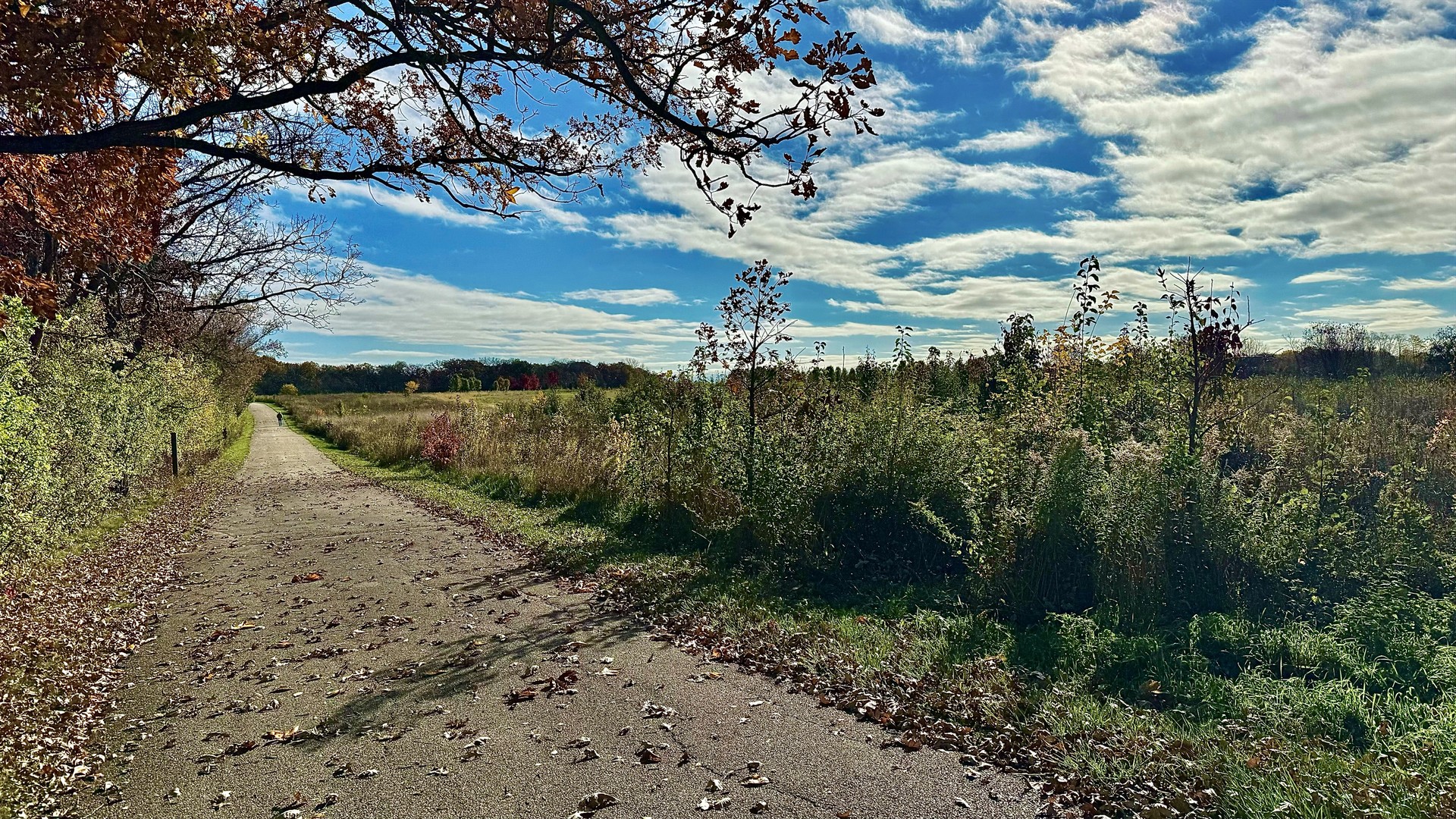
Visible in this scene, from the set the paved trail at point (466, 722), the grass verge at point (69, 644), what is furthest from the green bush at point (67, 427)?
the paved trail at point (466, 722)

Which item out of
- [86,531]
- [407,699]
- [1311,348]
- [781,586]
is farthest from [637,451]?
[1311,348]

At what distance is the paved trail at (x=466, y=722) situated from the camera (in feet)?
13.2

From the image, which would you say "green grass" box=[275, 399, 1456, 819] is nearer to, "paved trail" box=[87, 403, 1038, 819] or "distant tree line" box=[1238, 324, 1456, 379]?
"paved trail" box=[87, 403, 1038, 819]

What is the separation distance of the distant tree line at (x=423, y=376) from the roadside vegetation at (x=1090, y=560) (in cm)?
3571

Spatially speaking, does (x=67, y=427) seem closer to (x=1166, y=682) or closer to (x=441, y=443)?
(x=441, y=443)

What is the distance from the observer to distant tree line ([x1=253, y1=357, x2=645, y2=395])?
198 feet

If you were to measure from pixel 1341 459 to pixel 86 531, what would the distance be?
17283mm

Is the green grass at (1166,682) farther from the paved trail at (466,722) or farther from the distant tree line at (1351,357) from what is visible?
the distant tree line at (1351,357)

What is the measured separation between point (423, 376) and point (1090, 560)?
3575 inches

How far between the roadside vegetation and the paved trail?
22.6 inches

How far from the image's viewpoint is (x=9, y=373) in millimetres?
7859

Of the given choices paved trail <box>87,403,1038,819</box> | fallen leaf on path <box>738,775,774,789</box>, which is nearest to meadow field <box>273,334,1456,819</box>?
paved trail <box>87,403,1038,819</box>

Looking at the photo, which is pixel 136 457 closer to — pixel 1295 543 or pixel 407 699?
pixel 407 699

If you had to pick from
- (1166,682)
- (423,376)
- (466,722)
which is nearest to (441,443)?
(466,722)
